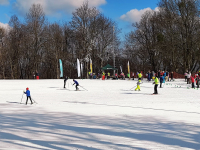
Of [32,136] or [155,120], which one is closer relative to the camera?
[32,136]

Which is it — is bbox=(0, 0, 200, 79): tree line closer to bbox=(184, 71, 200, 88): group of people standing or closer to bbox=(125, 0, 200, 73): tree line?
bbox=(125, 0, 200, 73): tree line

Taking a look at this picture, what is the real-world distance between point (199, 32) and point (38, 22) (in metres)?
27.9

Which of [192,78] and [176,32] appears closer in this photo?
[192,78]

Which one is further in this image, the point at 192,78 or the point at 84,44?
the point at 84,44

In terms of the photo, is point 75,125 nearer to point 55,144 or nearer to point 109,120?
point 109,120

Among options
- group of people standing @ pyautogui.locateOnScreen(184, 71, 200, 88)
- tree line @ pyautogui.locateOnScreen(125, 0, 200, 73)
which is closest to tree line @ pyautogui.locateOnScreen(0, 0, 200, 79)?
tree line @ pyautogui.locateOnScreen(125, 0, 200, 73)

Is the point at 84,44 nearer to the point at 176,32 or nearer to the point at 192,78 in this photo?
the point at 176,32

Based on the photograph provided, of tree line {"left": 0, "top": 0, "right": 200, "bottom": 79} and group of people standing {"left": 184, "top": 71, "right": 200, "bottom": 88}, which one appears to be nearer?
group of people standing {"left": 184, "top": 71, "right": 200, "bottom": 88}

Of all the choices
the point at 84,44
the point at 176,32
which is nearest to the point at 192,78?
the point at 176,32

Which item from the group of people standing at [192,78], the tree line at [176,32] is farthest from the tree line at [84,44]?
the group of people standing at [192,78]

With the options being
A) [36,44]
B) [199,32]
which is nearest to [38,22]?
[36,44]

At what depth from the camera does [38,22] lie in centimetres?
4378

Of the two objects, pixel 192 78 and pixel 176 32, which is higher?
pixel 176 32

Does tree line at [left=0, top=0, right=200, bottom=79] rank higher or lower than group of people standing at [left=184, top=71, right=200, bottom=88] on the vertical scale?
higher
